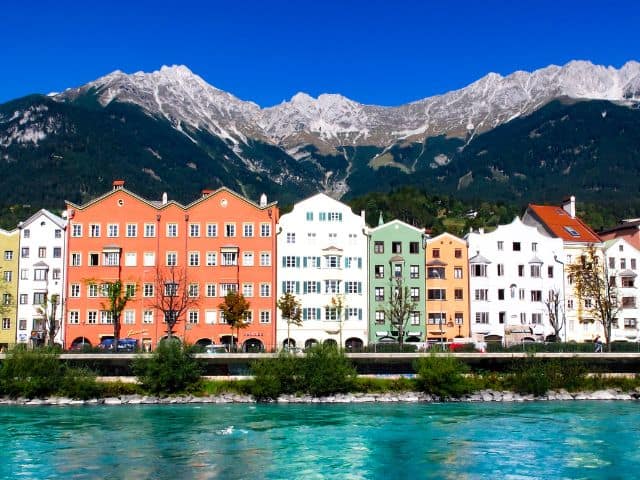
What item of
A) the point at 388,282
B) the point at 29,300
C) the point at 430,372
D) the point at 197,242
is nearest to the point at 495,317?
the point at 388,282

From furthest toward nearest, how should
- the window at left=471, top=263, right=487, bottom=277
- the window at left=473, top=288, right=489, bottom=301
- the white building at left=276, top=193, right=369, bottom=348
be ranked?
the window at left=471, top=263, right=487, bottom=277, the window at left=473, top=288, right=489, bottom=301, the white building at left=276, top=193, right=369, bottom=348

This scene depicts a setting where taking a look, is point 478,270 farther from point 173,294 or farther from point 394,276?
point 173,294

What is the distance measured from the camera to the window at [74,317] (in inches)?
3524

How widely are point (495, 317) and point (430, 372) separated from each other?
26132 millimetres

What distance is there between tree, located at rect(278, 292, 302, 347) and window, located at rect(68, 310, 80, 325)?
2171cm

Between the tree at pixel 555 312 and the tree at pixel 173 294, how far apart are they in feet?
126

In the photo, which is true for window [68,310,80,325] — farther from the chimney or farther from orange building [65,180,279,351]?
the chimney

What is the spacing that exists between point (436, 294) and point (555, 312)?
42.4 ft

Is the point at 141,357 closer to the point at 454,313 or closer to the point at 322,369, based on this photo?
the point at 322,369

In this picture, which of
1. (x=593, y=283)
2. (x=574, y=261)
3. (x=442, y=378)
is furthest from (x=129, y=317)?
(x=593, y=283)

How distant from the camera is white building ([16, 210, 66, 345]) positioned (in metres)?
90.5

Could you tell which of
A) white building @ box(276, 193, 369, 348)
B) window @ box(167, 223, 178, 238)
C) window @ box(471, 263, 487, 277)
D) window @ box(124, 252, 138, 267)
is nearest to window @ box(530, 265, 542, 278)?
window @ box(471, 263, 487, 277)

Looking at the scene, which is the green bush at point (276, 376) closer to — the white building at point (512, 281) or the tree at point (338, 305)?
the tree at point (338, 305)

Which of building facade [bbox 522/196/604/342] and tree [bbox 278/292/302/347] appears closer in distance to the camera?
tree [bbox 278/292/302/347]
